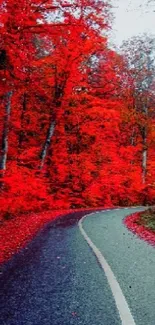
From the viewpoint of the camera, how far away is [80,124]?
84.0ft

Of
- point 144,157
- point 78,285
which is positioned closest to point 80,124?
point 144,157

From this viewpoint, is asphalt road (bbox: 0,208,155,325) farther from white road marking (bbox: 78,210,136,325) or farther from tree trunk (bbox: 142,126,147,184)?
tree trunk (bbox: 142,126,147,184)

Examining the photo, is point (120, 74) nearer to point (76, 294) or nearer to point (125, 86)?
point (125, 86)

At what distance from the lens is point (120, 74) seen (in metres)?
30.4

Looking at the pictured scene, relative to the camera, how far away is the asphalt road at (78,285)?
4.11 metres

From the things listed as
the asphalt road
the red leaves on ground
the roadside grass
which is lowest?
the roadside grass

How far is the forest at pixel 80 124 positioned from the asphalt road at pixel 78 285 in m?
5.88

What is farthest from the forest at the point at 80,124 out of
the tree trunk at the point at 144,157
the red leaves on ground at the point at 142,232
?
the red leaves on ground at the point at 142,232

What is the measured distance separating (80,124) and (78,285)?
2069 centimetres

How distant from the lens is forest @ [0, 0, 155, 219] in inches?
703

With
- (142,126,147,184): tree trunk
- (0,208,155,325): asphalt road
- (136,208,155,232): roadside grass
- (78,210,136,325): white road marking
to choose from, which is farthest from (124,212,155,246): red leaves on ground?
(142,126,147,184): tree trunk

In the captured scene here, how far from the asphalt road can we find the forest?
19.3ft

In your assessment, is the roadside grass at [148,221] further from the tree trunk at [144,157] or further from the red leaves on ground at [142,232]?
the tree trunk at [144,157]

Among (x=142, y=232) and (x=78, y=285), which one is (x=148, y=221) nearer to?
(x=142, y=232)
